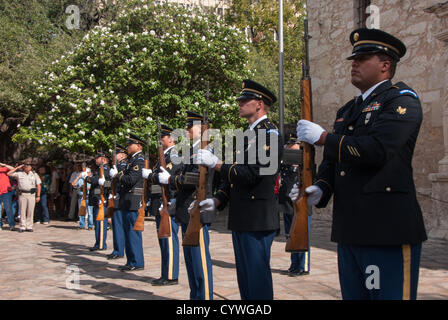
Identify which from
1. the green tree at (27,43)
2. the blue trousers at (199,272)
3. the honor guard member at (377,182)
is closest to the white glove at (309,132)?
the honor guard member at (377,182)

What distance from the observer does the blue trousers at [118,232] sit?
864 cm

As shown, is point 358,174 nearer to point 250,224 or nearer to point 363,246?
point 363,246

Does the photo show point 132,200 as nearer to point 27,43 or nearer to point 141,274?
point 141,274

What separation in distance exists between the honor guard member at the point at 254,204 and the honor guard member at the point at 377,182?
1007 millimetres

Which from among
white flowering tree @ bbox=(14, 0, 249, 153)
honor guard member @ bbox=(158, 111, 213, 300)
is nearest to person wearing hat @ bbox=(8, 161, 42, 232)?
white flowering tree @ bbox=(14, 0, 249, 153)

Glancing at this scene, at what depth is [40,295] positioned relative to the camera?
5.99 metres

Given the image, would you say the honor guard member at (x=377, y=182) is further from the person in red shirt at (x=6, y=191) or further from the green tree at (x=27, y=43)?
the green tree at (x=27, y=43)

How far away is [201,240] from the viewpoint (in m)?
5.11

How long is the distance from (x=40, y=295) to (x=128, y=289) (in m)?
1.09

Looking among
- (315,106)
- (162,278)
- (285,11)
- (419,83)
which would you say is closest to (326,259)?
(162,278)

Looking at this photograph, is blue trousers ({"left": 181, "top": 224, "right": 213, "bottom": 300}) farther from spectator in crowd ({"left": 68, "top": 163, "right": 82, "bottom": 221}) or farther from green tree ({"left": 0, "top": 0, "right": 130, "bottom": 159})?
green tree ({"left": 0, "top": 0, "right": 130, "bottom": 159})

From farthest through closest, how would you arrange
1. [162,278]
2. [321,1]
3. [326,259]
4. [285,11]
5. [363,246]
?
[285,11] → [321,1] → [326,259] → [162,278] → [363,246]

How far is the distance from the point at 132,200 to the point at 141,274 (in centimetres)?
120

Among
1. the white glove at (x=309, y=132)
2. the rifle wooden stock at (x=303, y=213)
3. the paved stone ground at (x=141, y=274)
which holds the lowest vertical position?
the paved stone ground at (x=141, y=274)
